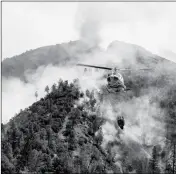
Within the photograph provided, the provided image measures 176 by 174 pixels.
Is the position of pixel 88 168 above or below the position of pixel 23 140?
below

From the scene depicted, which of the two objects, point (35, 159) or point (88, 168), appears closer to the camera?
point (35, 159)

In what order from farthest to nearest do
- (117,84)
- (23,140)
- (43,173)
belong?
(23,140), (43,173), (117,84)

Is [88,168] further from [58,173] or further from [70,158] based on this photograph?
[58,173]

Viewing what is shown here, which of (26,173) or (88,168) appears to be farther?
(88,168)

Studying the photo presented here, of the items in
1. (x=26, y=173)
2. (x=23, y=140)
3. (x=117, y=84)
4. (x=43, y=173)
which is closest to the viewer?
(x=117, y=84)

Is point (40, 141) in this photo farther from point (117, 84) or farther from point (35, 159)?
point (117, 84)

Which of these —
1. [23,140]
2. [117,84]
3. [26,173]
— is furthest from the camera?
[23,140]

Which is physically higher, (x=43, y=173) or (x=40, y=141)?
(x=40, y=141)

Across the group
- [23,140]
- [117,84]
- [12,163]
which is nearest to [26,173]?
[12,163]

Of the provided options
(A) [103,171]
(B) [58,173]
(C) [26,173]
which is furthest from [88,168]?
(C) [26,173]
